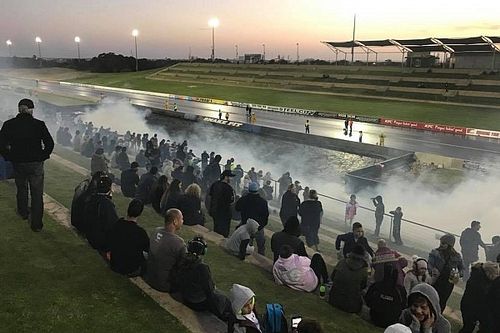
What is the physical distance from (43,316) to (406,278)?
4736 mm

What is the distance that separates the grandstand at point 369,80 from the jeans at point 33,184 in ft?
182

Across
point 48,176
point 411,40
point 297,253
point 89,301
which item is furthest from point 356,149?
point 411,40

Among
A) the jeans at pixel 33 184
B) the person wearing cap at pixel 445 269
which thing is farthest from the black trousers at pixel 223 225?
the person wearing cap at pixel 445 269

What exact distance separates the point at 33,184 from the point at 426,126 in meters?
38.6

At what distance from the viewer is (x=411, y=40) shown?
73688 mm

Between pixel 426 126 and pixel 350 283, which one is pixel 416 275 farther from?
pixel 426 126

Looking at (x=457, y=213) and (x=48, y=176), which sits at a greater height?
(x=48, y=176)

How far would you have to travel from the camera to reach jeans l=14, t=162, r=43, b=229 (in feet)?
25.2

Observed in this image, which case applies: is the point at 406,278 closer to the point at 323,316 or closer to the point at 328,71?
the point at 323,316

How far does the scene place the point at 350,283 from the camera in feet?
21.4

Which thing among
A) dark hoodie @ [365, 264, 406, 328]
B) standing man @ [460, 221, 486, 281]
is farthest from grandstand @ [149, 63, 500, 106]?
dark hoodie @ [365, 264, 406, 328]

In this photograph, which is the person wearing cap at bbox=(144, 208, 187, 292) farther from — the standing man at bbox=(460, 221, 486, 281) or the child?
the child

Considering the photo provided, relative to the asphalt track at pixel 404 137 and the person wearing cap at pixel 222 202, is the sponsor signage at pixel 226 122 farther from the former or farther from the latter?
the person wearing cap at pixel 222 202

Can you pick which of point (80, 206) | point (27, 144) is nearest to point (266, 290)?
point (80, 206)
